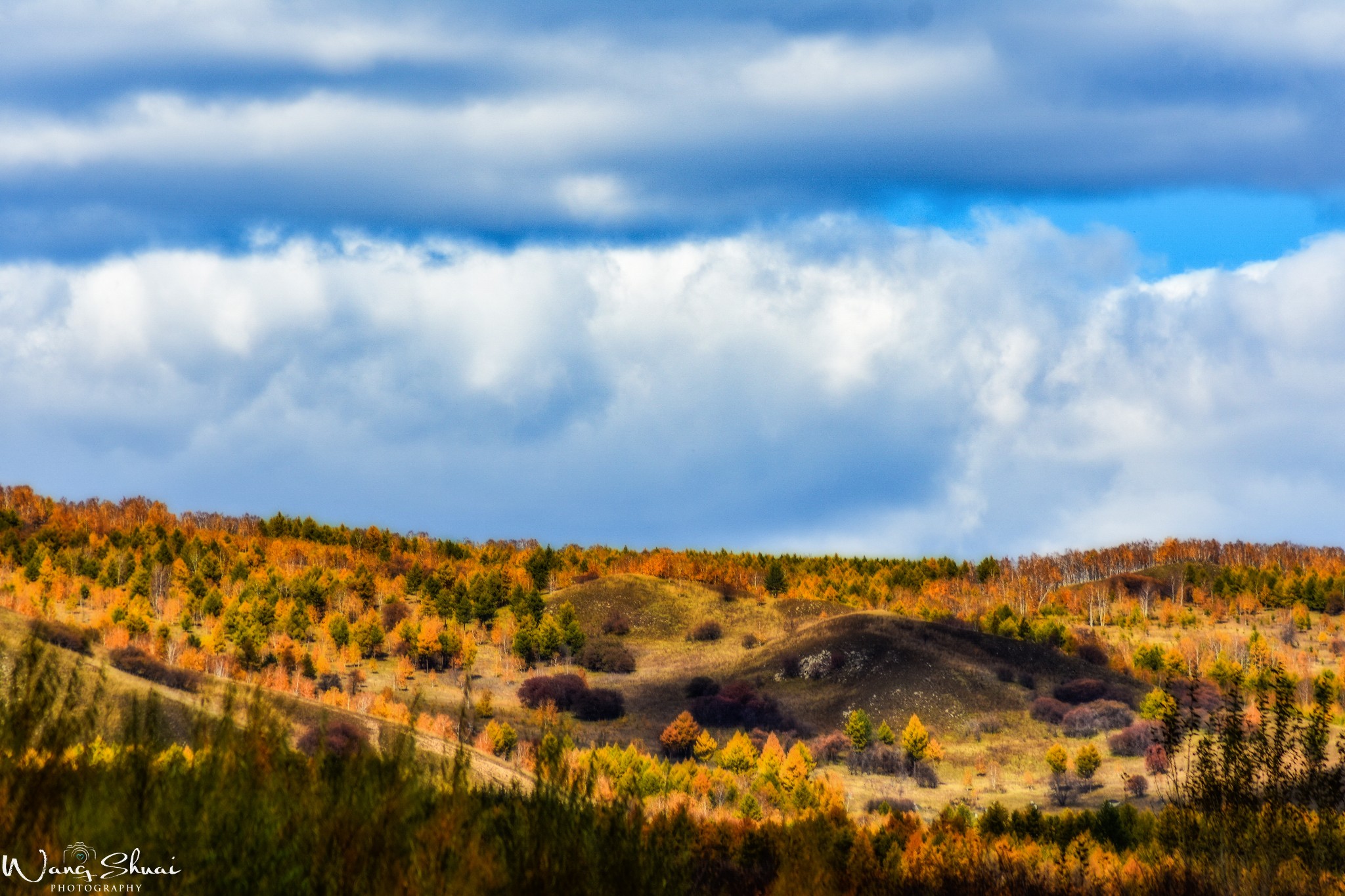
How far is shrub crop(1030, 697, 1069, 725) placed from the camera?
306ft

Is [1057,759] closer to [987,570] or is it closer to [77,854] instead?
[77,854]

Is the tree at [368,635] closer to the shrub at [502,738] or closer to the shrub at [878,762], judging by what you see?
the shrub at [502,738]

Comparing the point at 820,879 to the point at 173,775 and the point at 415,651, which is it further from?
the point at 415,651

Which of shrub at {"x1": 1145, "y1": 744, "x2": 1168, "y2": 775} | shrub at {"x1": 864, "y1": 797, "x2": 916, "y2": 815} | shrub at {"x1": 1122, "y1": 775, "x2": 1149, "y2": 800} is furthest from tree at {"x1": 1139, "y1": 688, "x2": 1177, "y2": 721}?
shrub at {"x1": 864, "y1": 797, "x2": 916, "y2": 815}

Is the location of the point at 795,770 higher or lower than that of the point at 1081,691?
lower

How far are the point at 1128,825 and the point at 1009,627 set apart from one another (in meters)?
81.3

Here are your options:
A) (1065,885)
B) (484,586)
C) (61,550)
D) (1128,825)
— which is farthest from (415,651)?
(1065,885)

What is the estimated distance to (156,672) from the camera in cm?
6581

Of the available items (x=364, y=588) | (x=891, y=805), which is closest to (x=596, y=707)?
(x=891, y=805)

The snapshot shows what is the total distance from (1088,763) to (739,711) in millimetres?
31463

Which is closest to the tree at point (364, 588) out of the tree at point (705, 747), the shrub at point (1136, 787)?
Answer: the tree at point (705, 747)

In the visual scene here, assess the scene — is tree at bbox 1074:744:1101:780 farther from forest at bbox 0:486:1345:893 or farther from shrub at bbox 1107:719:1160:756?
shrub at bbox 1107:719:1160:756

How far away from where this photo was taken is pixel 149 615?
11506 centimetres

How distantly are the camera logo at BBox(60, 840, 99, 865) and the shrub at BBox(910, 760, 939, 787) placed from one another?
76.3 meters
